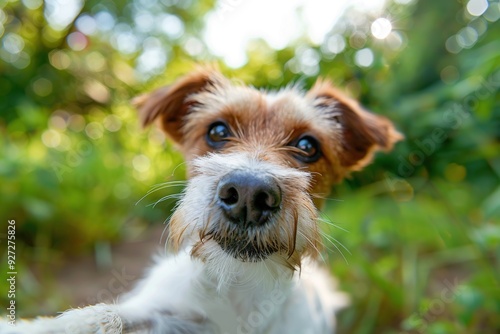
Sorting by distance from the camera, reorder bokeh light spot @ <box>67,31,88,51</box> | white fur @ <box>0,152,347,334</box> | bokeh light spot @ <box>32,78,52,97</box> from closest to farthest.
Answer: white fur @ <box>0,152,347,334</box>, bokeh light spot @ <box>32,78,52,97</box>, bokeh light spot @ <box>67,31,88,51</box>

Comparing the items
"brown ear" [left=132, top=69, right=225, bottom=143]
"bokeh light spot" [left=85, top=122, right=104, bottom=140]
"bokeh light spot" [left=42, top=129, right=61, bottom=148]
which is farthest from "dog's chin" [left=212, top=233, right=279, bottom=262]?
"bokeh light spot" [left=85, top=122, right=104, bottom=140]

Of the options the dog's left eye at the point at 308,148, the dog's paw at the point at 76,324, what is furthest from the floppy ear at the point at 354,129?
the dog's paw at the point at 76,324

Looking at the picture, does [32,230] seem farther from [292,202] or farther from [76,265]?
[292,202]

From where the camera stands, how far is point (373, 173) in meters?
4.55

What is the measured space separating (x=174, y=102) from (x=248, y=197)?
1333mm

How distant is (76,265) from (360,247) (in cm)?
260

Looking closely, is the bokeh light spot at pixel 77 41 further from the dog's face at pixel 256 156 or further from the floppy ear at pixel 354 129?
the floppy ear at pixel 354 129

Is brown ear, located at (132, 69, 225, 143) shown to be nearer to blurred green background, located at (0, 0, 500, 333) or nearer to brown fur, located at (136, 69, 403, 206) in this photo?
brown fur, located at (136, 69, 403, 206)

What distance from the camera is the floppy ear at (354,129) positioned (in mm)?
3051

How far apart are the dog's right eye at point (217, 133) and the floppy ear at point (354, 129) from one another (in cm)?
67

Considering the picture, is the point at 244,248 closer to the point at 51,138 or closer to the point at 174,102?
the point at 174,102

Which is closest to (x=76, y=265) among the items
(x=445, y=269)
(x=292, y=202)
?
(x=292, y=202)

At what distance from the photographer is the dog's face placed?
2.07 m

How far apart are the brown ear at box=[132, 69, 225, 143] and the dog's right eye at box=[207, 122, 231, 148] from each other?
15.9 inches
